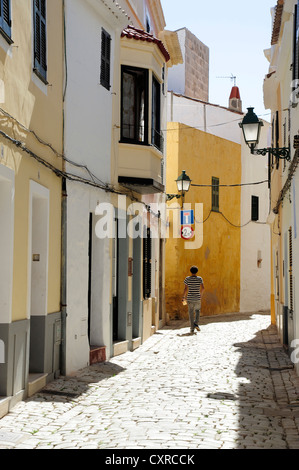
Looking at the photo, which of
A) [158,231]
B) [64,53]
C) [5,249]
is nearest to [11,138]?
[5,249]

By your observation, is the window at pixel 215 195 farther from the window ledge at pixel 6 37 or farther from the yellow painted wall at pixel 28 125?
the window ledge at pixel 6 37

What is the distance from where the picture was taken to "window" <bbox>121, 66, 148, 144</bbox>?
14.2m

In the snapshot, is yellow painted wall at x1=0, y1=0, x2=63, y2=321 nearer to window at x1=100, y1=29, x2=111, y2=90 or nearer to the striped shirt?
window at x1=100, y1=29, x2=111, y2=90

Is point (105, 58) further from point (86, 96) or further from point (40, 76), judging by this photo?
point (40, 76)

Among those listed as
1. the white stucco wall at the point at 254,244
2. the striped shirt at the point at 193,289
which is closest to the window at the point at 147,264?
the striped shirt at the point at 193,289

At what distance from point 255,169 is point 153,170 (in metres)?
17.2

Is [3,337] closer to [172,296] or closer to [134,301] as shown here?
[134,301]

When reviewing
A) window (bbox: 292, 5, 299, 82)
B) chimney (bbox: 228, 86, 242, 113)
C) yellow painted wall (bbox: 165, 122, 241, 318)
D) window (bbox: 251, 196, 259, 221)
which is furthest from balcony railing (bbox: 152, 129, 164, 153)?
chimney (bbox: 228, 86, 242, 113)

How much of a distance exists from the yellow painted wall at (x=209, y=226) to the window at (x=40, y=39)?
15886 mm

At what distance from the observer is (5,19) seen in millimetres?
7645

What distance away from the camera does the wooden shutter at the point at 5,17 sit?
748 cm

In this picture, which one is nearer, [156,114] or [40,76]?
[40,76]

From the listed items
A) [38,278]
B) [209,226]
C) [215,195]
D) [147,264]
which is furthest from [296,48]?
[215,195]

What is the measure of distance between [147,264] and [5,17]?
1004 centimetres
